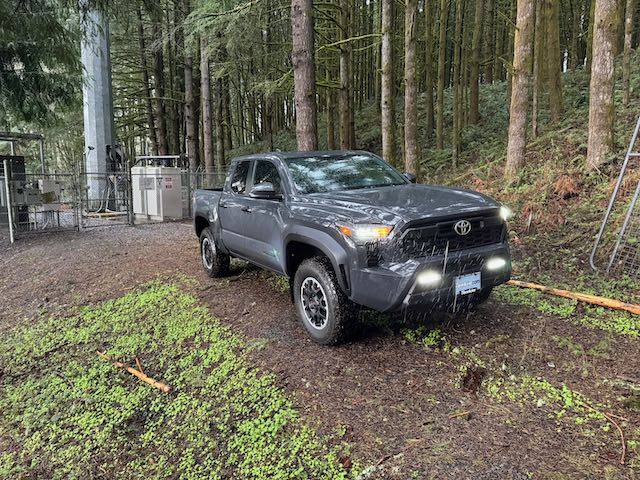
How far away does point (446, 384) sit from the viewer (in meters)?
3.52

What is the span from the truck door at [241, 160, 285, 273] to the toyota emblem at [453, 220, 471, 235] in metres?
1.83

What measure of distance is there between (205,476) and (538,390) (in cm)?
251

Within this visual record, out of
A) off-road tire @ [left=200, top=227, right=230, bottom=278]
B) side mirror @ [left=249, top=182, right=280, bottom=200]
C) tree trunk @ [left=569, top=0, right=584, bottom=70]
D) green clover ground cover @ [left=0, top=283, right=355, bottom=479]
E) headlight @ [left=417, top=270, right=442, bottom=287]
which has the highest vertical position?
tree trunk @ [left=569, top=0, right=584, bottom=70]

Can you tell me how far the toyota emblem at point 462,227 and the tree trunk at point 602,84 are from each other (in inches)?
212

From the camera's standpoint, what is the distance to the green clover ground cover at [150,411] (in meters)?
3.07

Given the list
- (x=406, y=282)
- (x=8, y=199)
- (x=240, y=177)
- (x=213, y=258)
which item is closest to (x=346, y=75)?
(x=240, y=177)

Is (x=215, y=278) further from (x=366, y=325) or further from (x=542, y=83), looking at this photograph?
(x=542, y=83)

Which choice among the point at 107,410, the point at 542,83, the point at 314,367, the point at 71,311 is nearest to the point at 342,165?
the point at 314,367

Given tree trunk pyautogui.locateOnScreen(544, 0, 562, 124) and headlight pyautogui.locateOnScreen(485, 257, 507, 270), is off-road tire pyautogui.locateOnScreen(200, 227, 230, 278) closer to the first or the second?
headlight pyautogui.locateOnScreen(485, 257, 507, 270)

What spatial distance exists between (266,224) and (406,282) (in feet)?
6.94

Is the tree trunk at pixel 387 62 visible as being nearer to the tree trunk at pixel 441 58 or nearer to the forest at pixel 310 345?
the forest at pixel 310 345

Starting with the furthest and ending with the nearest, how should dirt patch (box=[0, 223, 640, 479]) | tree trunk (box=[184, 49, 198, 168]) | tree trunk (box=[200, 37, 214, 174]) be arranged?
1. tree trunk (box=[184, 49, 198, 168])
2. tree trunk (box=[200, 37, 214, 174])
3. dirt patch (box=[0, 223, 640, 479])

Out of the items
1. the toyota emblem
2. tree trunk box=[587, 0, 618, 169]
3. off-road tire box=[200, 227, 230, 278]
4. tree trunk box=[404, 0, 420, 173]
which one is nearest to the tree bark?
tree trunk box=[404, 0, 420, 173]

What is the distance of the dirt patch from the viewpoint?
8.89 ft
